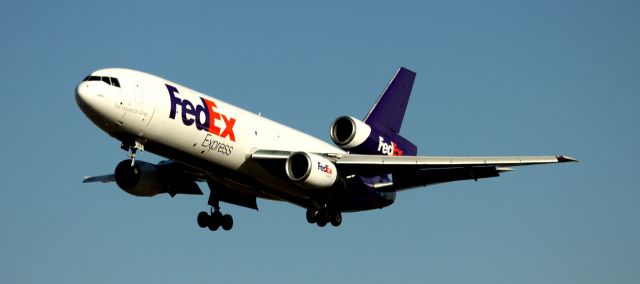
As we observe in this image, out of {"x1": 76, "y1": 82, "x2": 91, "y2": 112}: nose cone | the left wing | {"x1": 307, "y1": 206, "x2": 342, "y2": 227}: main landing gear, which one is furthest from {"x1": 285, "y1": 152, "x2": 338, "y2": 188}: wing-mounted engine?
{"x1": 76, "y1": 82, "x2": 91, "y2": 112}: nose cone

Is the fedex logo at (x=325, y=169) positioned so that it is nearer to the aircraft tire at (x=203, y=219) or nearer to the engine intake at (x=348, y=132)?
the engine intake at (x=348, y=132)

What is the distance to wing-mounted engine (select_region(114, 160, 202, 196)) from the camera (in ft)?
152

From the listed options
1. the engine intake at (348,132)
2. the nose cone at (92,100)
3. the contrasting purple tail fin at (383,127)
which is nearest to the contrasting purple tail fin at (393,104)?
the contrasting purple tail fin at (383,127)

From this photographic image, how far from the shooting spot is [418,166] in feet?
149

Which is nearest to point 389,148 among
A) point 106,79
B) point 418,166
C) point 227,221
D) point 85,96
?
point 418,166

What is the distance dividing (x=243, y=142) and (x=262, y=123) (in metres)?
1.84

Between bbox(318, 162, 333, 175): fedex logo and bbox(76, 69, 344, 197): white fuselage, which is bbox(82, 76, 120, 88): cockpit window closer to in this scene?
bbox(76, 69, 344, 197): white fuselage

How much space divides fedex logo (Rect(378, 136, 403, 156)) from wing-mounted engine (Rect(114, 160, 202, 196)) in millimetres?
8095

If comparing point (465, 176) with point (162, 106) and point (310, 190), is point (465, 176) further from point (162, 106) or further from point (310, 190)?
point (162, 106)

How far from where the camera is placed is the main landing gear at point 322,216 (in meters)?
47.0

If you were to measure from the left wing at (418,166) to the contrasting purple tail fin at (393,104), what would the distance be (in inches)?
142

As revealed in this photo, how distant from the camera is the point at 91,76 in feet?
134

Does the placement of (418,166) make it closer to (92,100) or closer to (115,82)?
(115,82)

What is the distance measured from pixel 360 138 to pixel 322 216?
3.76m
